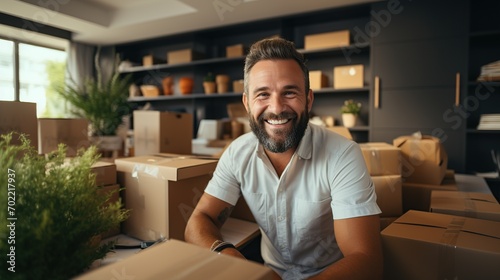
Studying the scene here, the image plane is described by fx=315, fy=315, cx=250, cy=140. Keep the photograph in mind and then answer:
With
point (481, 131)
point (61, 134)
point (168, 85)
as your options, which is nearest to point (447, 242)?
point (61, 134)

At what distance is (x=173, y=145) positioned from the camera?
1799 mm

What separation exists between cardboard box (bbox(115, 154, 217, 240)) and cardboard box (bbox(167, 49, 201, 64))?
326 cm

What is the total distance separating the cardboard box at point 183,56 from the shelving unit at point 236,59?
0.07 metres

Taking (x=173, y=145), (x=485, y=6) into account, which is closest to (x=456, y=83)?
(x=485, y=6)

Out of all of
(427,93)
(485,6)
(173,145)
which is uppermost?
(485,6)

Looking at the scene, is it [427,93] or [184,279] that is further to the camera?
[427,93]

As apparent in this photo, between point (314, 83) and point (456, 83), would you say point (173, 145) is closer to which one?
point (314, 83)

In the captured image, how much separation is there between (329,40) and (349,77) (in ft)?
1.49

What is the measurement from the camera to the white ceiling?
3291 mm

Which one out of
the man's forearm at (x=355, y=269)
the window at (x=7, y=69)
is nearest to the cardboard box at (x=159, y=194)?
the man's forearm at (x=355, y=269)

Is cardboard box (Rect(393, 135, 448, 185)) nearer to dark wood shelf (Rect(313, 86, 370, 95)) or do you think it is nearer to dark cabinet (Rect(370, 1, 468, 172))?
dark cabinet (Rect(370, 1, 468, 172))

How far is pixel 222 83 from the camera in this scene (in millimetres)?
4105

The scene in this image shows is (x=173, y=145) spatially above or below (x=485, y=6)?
below

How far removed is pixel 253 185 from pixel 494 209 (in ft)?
2.82
